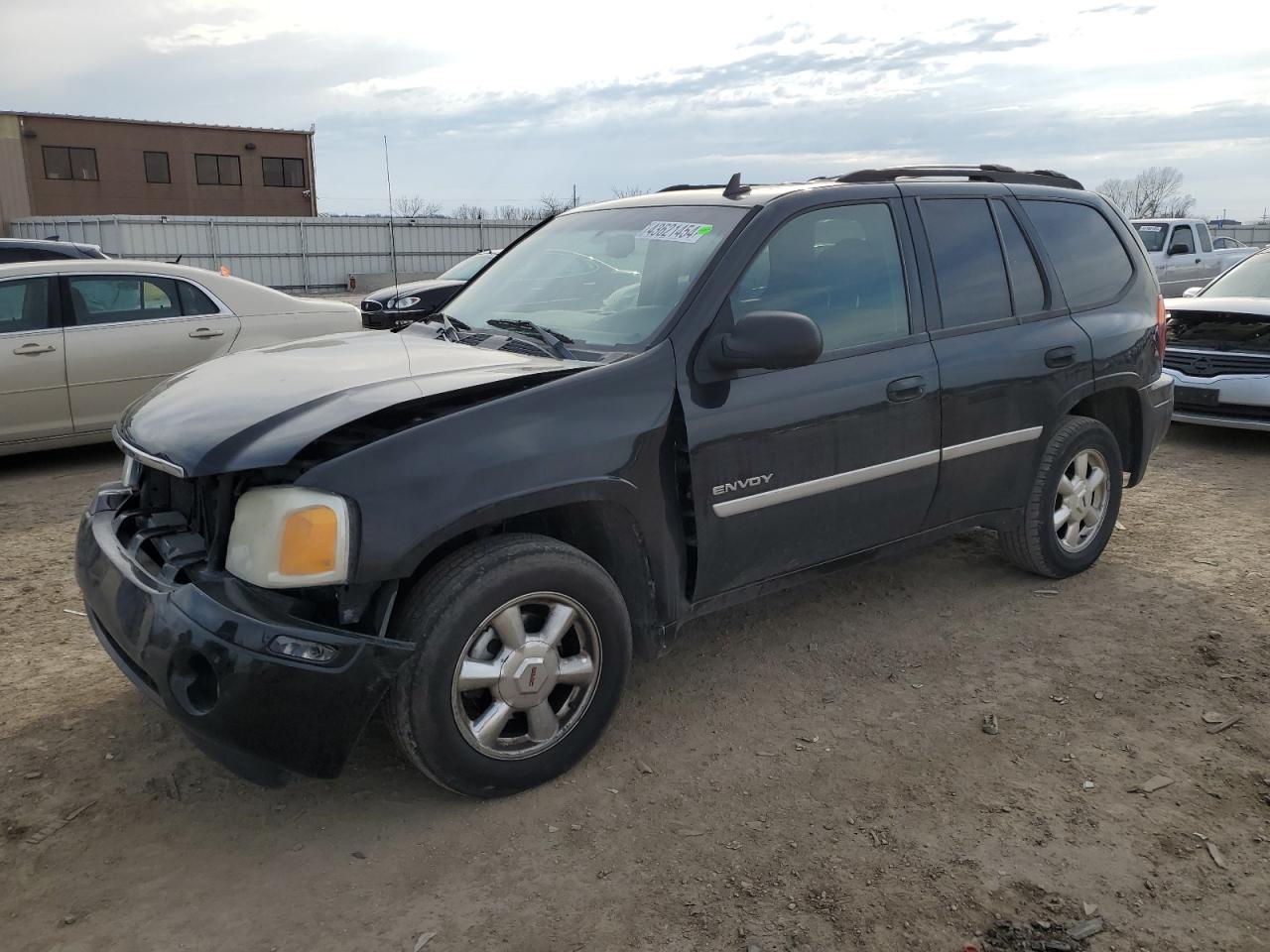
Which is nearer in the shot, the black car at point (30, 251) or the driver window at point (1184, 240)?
the black car at point (30, 251)

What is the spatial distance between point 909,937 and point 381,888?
1.38 m

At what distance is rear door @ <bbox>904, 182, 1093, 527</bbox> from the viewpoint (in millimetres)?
4211

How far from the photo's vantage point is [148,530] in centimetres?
321

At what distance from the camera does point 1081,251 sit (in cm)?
492

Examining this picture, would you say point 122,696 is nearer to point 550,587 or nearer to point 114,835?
point 114,835

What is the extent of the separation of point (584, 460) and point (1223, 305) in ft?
24.3

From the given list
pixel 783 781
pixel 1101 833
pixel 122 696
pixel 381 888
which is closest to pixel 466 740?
pixel 381 888

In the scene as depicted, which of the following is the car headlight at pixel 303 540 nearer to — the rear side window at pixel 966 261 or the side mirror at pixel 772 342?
the side mirror at pixel 772 342

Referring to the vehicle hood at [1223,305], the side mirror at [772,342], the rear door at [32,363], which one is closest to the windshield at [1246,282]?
the vehicle hood at [1223,305]

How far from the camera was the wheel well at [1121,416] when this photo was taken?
502 centimetres

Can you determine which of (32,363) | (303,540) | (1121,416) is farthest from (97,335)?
(1121,416)

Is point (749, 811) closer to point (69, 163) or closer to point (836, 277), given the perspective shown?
point (836, 277)

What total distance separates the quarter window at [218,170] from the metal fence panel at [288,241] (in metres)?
11.9

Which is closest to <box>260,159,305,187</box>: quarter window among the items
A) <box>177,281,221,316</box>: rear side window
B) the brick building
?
the brick building
